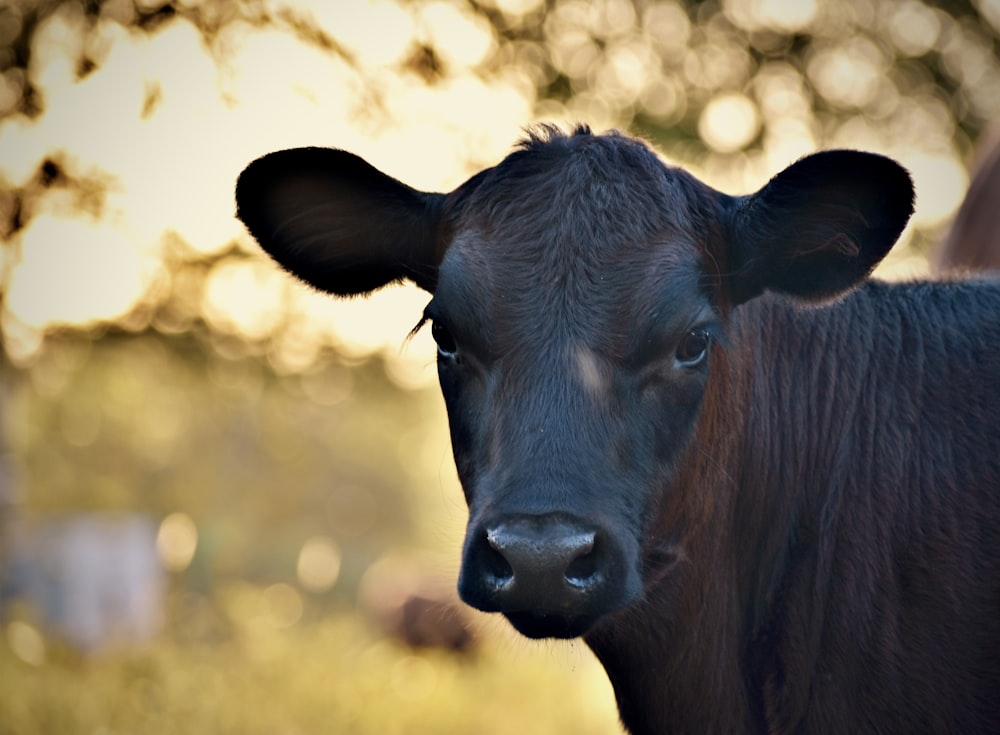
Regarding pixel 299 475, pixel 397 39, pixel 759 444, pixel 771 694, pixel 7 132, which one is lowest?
pixel 299 475

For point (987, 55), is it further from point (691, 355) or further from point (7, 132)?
point (691, 355)

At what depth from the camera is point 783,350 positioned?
3.99 metres

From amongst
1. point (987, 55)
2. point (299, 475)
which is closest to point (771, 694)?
point (987, 55)

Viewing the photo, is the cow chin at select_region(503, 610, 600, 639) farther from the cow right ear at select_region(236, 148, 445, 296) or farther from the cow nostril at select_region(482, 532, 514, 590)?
the cow right ear at select_region(236, 148, 445, 296)

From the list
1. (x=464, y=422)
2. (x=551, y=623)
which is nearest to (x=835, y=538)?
(x=551, y=623)

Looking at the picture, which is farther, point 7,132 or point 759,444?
point 7,132

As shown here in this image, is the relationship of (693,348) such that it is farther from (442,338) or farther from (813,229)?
(442,338)

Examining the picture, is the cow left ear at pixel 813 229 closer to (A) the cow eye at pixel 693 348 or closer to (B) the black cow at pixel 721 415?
(B) the black cow at pixel 721 415

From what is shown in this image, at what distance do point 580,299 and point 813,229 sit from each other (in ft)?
2.93

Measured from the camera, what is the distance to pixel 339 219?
13.4ft

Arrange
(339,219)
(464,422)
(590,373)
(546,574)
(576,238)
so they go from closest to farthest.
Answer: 1. (546,574)
2. (590,373)
3. (576,238)
4. (464,422)
5. (339,219)

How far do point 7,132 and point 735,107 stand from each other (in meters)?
7.97

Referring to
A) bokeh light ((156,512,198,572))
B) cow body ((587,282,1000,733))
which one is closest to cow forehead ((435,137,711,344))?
cow body ((587,282,1000,733))

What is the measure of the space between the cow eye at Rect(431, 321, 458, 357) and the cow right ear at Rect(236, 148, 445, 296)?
390mm
